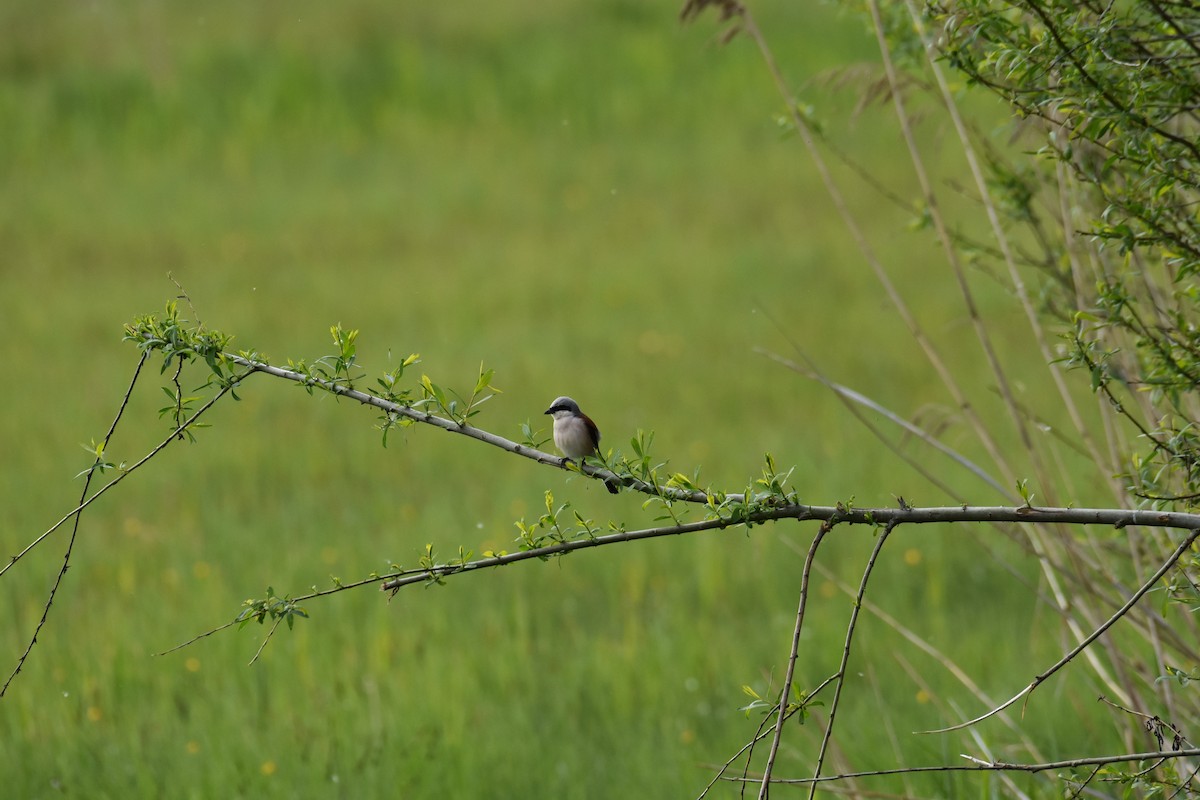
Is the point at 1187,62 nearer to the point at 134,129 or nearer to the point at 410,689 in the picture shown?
the point at 410,689

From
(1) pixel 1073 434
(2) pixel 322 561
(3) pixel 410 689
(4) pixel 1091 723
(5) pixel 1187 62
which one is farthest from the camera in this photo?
(1) pixel 1073 434

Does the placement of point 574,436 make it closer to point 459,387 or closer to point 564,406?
point 564,406

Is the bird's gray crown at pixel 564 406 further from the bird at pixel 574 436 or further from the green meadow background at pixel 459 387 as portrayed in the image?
the green meadow background at pixel 459 387

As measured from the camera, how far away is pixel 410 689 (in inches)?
247

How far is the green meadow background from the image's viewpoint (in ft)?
19.3

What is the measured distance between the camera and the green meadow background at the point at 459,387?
232 inches

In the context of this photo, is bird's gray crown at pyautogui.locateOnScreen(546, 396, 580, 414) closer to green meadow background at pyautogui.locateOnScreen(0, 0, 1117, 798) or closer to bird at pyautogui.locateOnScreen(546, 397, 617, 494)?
bird at pyautogui.locateOnScreen(546, 397, 617, 494)

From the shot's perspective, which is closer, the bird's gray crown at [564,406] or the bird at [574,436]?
the bird at [574,436]

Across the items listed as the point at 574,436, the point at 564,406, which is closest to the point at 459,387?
the point at 564,406

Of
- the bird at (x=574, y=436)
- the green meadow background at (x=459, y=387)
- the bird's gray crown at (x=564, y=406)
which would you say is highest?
the green meadow background at (x=459, y=387)

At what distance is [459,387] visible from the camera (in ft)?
35.7

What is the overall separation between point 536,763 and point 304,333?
729cm

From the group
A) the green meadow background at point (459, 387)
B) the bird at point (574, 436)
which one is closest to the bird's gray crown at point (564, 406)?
the bird at point (574, 436)

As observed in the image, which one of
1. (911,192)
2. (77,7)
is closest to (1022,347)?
(911,192)
